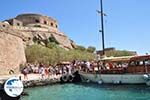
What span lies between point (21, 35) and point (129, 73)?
1454 cm

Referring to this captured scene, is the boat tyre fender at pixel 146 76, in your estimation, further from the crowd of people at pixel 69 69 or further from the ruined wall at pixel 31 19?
the ruined wall at pixel 31 19

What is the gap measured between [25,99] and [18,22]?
42342 mm

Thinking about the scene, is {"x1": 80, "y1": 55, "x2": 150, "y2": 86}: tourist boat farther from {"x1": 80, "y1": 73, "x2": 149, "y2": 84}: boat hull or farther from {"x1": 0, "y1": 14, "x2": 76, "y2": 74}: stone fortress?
{"x1": 0, "y1": 14, "x2": 76, "y2": 74}: stone fortress

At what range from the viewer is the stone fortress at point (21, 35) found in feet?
90.7

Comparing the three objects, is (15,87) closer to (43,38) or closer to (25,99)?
(25,99)

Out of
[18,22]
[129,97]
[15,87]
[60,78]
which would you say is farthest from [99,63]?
[18,22]

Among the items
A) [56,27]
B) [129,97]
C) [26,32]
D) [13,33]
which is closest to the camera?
[129,97]

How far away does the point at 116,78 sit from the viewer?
22.5 metres

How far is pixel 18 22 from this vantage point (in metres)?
56.9

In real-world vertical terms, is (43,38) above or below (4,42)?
above

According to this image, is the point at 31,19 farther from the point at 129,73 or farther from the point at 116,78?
the point at 129,73

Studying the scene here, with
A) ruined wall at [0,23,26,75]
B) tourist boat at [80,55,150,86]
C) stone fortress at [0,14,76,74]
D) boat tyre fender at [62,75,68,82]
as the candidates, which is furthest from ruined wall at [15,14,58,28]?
tourist boat at [80,55,150,86]

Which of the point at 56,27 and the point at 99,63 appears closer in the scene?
the point at 99,63

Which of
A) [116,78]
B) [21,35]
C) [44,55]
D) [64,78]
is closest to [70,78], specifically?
[64,78]
